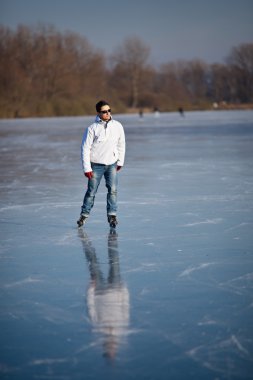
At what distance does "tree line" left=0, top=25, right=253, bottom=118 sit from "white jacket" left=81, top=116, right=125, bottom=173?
43.7m

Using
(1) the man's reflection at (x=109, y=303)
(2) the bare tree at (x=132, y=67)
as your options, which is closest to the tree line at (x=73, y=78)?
(2) the bare tree at (x=132, y=67)

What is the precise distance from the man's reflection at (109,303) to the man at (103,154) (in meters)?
1.17

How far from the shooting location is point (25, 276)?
13.4ft

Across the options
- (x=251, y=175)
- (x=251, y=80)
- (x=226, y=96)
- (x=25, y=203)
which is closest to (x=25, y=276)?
(x=25, y=203)

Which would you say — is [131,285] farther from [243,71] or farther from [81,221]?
[243,71]

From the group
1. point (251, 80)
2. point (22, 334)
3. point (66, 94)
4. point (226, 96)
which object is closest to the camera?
point (22, 334)

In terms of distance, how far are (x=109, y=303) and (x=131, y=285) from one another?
0.38m

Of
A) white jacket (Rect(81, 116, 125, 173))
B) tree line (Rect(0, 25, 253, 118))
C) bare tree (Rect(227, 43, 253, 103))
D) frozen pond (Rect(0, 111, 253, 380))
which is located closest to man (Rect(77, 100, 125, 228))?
white jacket (Rect(81, 116, 125, 173))

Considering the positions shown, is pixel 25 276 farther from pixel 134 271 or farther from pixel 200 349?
pixel 200 349

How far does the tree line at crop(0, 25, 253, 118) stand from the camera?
173 feet

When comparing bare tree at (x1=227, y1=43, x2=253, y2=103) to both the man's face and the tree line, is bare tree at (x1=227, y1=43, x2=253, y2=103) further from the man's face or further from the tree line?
the man's face

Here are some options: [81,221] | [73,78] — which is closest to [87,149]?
[81,221]

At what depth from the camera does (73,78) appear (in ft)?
221

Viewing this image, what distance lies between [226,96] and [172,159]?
313ft
